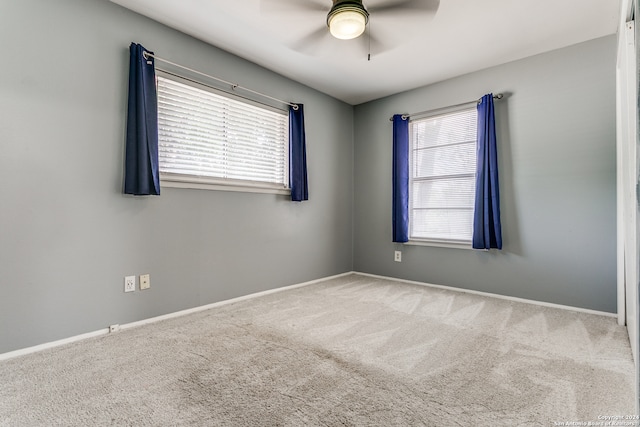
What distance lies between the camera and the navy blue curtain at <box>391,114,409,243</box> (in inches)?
156

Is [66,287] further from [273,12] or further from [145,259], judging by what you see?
[273,12]

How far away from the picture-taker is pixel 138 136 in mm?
2400

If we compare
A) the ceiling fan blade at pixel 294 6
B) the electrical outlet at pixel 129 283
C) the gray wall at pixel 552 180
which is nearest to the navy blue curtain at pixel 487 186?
the gray wall at pixel 552 180

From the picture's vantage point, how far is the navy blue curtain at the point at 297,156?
3602 mm

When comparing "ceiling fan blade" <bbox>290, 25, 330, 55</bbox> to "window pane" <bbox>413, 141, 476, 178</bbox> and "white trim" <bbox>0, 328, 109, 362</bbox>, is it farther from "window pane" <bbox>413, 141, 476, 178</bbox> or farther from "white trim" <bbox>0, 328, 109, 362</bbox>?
"white trim" <bbox>0, 328, 109, 362</bbox>

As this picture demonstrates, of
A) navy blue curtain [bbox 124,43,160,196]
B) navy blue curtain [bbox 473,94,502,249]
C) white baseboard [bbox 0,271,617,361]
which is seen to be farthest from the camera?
navy blue curtain [bbox 473,94,502,249]

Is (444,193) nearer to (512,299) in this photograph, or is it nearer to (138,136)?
(512,299)

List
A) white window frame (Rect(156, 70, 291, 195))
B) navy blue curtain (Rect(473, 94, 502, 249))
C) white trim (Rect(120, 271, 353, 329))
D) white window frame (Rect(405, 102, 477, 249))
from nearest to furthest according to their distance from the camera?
white trim (Rect(120, 271, 353, 329)) → white window frame (Rect(156, 70, 291, 195)) → navy blue curtain (Rect(473, 94, 502, 249)) → white window frame (Rect(405, 102, 477, 249))

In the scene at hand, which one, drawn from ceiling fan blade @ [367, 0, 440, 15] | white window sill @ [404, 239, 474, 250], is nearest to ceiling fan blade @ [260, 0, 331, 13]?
ceiling fan blade @ [367, 0, 440, 15]

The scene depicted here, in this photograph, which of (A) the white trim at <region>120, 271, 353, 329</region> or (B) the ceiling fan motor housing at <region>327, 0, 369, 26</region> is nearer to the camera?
(B) the ceiling fan motor housing at <region>327, 0, 369, 26</region>

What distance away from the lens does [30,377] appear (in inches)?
66.5

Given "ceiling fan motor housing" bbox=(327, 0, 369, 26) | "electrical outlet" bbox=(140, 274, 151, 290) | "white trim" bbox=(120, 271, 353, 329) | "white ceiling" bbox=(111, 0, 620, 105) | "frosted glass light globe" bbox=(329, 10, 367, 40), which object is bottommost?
"white trim" bbox=(120, 271, 353, 329)

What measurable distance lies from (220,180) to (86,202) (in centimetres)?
108

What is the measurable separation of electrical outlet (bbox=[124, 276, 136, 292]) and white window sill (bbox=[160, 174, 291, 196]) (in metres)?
0.77
